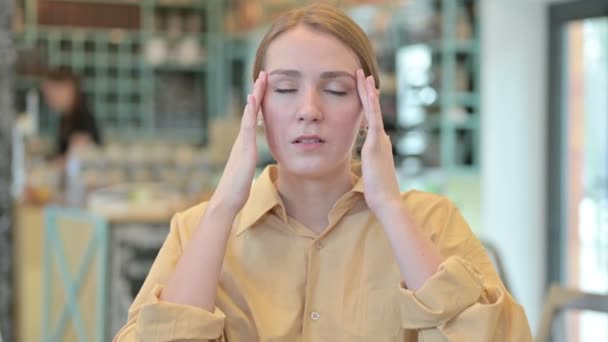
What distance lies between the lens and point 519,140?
5617 millimetres

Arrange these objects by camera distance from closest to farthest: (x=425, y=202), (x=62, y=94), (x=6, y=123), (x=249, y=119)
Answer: (x=249, y=119) < (x=425, y=202) < (x=6, y=123) < (x=62, y=94)

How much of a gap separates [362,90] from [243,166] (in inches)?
9.4

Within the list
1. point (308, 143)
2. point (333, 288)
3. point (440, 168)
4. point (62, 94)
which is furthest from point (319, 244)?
point (62, 94)

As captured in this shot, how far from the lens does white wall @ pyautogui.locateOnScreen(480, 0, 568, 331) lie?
5.55 metres

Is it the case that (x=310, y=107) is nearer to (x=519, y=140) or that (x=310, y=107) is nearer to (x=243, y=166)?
(x=243, y=166)

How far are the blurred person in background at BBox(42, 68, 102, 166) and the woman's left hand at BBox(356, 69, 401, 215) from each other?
504cm

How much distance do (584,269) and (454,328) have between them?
4223mm

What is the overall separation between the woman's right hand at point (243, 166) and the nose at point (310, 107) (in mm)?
81

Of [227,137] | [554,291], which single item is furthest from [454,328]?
[227,137]

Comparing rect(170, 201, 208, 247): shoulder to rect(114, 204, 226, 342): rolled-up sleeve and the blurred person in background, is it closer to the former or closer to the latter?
rect(114, 204, 226, 342): rolled-up sleeve

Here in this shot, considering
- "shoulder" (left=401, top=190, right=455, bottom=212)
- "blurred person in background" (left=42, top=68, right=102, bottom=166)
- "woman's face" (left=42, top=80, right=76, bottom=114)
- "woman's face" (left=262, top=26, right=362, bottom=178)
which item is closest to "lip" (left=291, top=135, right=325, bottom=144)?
"woman's face" (left=262, top=26, right=362, bottom=178)

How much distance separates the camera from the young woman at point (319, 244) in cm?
140

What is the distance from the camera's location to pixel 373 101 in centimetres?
147

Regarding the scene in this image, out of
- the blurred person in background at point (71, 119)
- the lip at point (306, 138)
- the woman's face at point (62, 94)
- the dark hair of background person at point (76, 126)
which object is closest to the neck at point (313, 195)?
the lip at point (306, 138)
